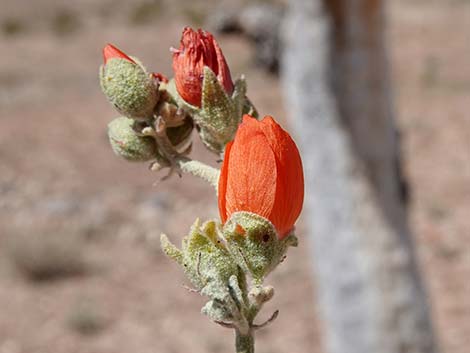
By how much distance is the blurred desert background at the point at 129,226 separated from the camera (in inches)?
296

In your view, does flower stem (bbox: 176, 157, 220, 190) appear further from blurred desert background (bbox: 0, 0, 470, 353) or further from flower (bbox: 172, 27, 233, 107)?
blurred desert background (bbox: 0, 0, 470, 353)

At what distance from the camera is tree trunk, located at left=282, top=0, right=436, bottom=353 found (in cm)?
497

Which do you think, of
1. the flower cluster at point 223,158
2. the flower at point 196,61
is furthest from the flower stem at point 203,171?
the flower at point 196,61

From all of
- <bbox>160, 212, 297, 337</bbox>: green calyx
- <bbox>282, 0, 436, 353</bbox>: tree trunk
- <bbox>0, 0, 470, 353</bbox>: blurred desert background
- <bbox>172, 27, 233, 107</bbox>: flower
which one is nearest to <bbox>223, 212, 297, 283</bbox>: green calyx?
<bbox>160, 212, 297, 337</bbox>: green calyx

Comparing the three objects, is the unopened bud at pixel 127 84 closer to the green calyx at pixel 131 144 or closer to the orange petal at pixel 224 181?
the green calyx at pixel 131 144

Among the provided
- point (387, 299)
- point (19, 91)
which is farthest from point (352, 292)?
point (19, 91)

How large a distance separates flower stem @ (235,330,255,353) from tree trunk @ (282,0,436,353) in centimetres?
391

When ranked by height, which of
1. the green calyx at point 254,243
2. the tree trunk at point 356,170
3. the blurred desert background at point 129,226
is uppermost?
the green calyx at point 254,243

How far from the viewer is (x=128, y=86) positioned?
1343 mm

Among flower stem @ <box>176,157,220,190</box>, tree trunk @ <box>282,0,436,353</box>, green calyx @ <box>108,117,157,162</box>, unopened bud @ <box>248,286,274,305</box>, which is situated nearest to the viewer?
unopened bud @ <box>248,286,274,305</box>

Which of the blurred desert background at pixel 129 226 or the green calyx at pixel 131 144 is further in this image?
the blurred desert background at pixel 129 226

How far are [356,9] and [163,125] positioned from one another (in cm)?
371

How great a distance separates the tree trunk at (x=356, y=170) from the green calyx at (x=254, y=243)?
12.6 ft

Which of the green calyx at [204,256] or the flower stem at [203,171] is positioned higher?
the flower stem at [203,171]
